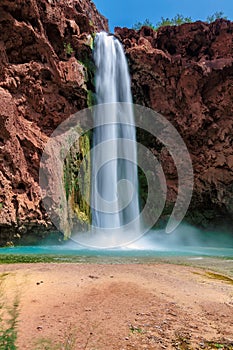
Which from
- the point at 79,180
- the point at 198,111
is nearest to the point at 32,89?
the point at 79,180

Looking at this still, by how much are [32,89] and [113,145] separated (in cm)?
621

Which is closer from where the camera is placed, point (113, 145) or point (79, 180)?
point (79, 180)

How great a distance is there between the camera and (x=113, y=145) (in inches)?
780

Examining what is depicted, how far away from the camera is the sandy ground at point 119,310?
292 centimetres

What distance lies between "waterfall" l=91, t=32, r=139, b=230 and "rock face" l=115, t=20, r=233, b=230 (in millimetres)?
1300

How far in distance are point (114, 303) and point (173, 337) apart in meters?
1.08

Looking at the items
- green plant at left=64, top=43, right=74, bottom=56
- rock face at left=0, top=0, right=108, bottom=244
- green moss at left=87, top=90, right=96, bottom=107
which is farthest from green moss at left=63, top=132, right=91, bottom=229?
green plant at left=64, top=43, right=74, bottom=56

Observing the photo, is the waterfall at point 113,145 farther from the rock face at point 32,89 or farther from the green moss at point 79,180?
Result: the rock face at point 32,89

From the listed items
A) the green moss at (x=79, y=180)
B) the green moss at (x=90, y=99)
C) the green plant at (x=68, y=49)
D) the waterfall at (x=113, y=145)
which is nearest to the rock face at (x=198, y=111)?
the waterfall at (x=113, y=145)

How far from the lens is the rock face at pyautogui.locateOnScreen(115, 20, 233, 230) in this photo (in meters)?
20.9

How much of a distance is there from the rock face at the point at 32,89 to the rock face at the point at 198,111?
4.62 meters

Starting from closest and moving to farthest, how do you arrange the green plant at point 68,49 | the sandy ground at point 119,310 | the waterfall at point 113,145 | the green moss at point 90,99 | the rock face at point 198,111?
the sandy ground at point 119,310 < the waterfall at point 113,145 < the green plant at point 68,49 < the green moss at point 90,99 < the rock face at point 198,111

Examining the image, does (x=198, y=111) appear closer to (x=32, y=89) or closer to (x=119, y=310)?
(x=32, y=89)

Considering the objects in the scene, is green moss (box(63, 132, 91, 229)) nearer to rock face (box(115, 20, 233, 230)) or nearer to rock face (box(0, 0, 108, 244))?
rock face (box(0, 0, 108, 244))
